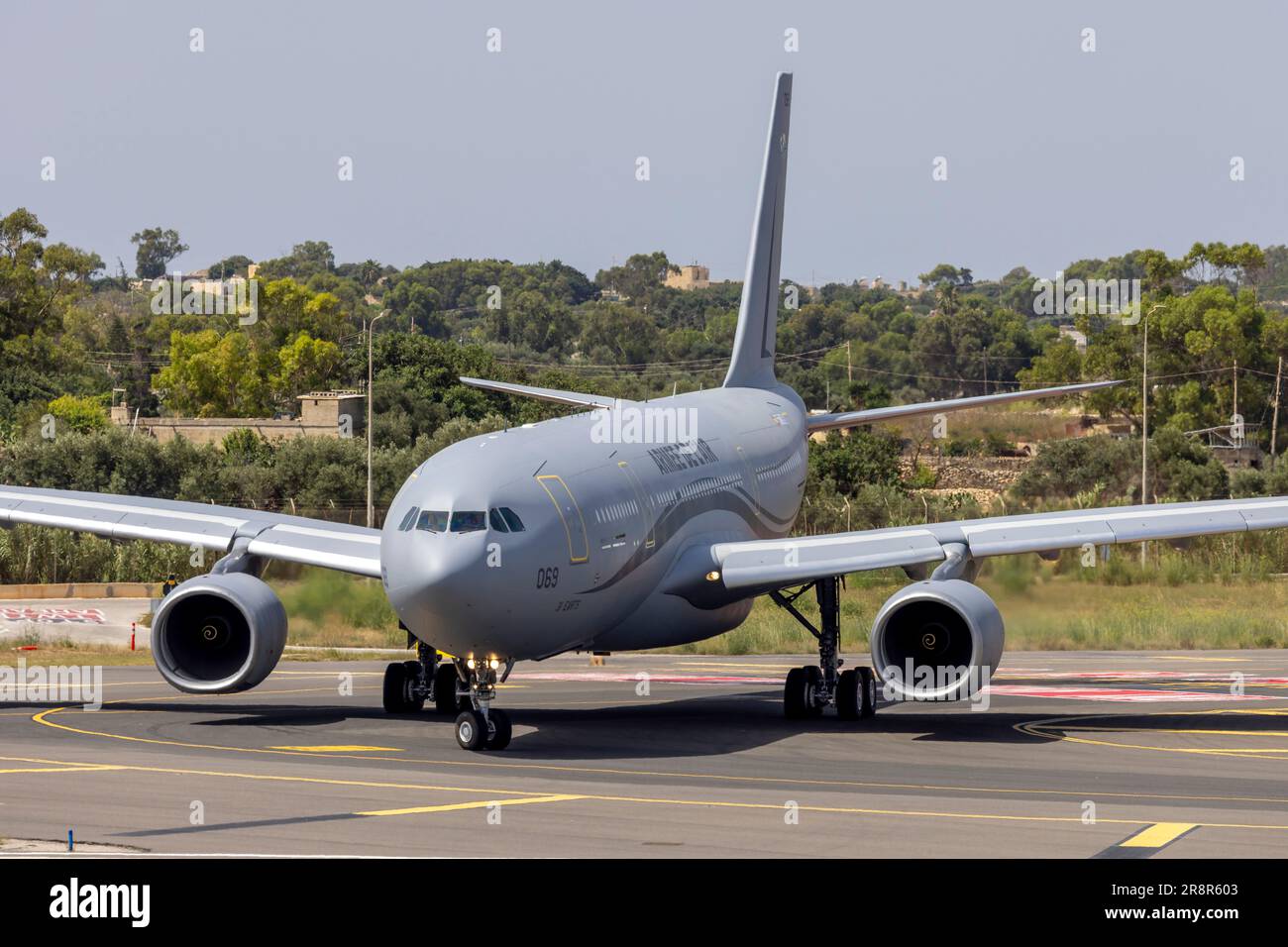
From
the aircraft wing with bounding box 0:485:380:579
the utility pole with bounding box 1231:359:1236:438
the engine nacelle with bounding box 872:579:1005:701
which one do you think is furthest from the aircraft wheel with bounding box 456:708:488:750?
the utility pole with bounding box 1231:359:1236:438

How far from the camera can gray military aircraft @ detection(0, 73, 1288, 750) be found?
25953mm

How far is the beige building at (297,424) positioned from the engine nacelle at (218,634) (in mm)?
73180

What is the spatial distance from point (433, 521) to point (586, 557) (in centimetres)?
278

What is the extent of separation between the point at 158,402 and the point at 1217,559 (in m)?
108

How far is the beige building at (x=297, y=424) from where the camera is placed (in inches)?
4242

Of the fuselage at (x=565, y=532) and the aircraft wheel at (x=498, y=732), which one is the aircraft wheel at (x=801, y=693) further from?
the aircraft wheel at (x=498, y=732)

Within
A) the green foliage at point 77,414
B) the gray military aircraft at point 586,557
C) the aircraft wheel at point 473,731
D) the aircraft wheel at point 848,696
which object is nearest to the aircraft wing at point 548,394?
the gray military aircraft at point 586,557

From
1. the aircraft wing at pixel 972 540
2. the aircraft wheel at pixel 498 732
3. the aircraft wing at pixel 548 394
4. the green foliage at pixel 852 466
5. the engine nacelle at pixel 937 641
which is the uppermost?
the green foliage at pixel 852 466

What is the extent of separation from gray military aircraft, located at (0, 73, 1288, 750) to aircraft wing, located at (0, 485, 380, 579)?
45 mm

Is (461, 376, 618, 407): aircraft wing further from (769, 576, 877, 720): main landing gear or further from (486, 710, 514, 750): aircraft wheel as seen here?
(486, 710, 514, 750): aircraft wheel

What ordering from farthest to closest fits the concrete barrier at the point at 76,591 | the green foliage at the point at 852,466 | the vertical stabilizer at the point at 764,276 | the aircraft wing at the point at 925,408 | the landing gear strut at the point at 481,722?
the green foliage at the point at 852,466 → the concrete barrier at the point at 76,591 → the vertical stabilizer at the point at 764,276 → the aircraft wing at the point at 925,408 → the landing gear strut at the point at 481,722

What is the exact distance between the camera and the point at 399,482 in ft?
275

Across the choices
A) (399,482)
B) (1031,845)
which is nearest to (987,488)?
(399,482)

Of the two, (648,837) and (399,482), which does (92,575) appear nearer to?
(399,482)
